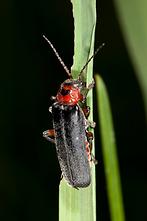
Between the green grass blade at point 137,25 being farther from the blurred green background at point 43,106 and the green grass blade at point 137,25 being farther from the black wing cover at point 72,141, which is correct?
the blurred green background at point 43,106

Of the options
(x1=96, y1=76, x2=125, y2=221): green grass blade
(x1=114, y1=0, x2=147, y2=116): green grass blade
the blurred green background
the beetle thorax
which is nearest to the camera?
(x1=114, y1=0, x2=147, y2=116): green grass blade

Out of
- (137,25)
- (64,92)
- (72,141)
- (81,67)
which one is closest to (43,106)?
(64,92)

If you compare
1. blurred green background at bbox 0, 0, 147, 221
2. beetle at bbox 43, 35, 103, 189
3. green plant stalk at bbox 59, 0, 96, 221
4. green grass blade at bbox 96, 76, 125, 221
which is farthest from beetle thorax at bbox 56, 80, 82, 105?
blurred green background at bbox 0, 0, 147, 221

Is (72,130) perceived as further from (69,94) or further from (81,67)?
(81,67)

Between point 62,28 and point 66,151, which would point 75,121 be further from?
point 62,28

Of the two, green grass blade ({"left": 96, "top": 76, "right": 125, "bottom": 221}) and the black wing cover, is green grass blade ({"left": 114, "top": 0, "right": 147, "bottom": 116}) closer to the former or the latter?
green grass blade ({"left": 96, "top": 76, "right": 125, "bottom": 221})

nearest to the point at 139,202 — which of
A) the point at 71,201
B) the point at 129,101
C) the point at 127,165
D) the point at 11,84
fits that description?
the point at 127,165
